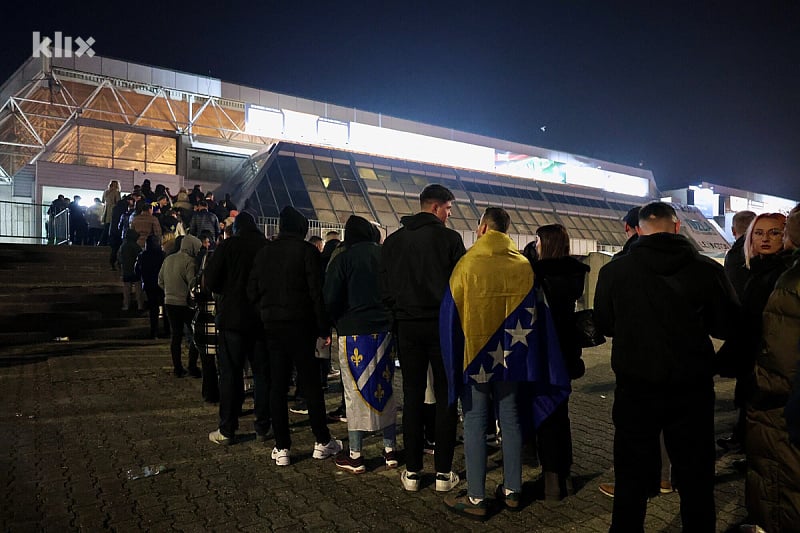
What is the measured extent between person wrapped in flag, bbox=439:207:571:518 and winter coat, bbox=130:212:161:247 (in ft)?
32.7

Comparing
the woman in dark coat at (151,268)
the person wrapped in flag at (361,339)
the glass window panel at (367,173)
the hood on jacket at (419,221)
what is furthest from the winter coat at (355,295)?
the glass window panel at (367,173)

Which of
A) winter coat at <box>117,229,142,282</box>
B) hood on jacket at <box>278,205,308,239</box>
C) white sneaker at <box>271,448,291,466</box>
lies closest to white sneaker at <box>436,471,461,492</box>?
white sneaker at <box>271,448,291,466</box>

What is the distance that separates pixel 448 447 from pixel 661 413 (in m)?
1.63

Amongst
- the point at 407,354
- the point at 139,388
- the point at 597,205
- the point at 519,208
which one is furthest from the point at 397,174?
the point at 407,354

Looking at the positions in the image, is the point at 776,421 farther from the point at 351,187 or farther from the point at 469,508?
the point at 351,187

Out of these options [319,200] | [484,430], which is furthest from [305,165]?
[484,430]

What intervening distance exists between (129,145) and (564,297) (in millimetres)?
22360

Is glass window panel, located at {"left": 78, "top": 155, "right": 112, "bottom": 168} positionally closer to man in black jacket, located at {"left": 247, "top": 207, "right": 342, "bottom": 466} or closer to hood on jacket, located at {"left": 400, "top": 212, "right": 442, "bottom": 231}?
man in black jacket, located at {"left": 247, "top": 207, "right": 342, "bottom": 466}

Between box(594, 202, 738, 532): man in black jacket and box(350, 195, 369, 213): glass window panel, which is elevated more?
box(350, 195, 369, 213): glass window panel

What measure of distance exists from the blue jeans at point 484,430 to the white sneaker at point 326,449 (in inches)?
60.4

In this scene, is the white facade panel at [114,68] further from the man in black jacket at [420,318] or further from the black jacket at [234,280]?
the man in black jacket at [420,318]

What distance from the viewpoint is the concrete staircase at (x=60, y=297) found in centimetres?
1112

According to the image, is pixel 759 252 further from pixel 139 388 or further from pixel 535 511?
pixel 139 388

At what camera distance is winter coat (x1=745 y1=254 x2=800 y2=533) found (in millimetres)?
2477
